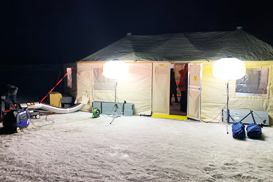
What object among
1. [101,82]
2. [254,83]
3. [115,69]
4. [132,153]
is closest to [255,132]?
[254,83]

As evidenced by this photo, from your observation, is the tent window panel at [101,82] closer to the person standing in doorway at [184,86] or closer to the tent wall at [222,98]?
the person standing in doorway at [184,86]

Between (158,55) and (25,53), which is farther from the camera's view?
(25,53)

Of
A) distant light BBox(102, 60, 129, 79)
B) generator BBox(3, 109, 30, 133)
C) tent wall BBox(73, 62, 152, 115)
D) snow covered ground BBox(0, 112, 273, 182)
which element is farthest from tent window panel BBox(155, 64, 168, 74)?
generator BBox(3, 109, 30, 133)

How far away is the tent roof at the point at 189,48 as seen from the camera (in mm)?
7121

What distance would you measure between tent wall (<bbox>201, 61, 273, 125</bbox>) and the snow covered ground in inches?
24.5

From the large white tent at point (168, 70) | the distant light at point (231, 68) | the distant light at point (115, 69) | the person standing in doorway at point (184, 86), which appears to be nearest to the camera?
the distant light at point (231, 68)

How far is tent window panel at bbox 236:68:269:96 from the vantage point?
6.87m

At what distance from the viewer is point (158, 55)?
7.91 m

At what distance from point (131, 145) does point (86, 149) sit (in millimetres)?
1101

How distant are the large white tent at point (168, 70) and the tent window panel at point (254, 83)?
0.10 meters

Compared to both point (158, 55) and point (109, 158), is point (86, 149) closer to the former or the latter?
point (109, 158)

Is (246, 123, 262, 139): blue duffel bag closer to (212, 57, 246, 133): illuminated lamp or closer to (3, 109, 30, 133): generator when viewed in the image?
(212, 57, 246, 133): illuminated lamp

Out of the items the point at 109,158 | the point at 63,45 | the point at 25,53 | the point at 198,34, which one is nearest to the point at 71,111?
the point at 109,158

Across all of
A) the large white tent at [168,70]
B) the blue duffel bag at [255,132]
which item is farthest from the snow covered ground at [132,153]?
the large white tent at [168,70]
